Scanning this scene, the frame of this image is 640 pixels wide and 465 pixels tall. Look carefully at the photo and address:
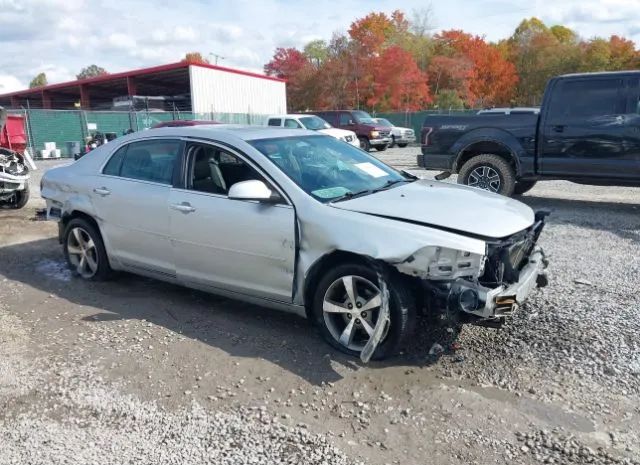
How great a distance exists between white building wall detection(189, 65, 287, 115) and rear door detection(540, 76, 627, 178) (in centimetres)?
Result: 2665

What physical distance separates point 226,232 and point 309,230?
2.51ft

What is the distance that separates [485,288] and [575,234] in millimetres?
4460

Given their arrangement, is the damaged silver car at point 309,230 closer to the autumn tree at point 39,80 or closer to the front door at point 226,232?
the front door at point 226,232

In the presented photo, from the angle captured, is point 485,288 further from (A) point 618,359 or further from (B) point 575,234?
(B) point 575,234

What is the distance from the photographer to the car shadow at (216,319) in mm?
3797

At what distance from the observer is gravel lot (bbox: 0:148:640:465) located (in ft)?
9.42

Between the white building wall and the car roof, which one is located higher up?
the white building wall

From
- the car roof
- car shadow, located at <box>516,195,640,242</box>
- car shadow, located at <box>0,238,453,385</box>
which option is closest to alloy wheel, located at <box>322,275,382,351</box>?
car shadow, located at <box>0,238,453,385</box>

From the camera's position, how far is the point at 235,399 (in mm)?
3350

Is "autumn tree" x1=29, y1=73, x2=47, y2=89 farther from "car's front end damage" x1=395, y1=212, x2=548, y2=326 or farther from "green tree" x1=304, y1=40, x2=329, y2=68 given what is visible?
"car's front end damage" x1=395, y1=212, x2=548, y2=326

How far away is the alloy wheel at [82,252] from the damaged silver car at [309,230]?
0.12ft

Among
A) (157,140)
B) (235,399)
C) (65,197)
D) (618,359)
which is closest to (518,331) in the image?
(618,359)

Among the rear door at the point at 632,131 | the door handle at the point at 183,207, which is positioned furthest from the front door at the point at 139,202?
the rear door at the point at 632,131

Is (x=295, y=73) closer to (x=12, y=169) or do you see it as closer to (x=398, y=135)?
(x=398, y=135)
